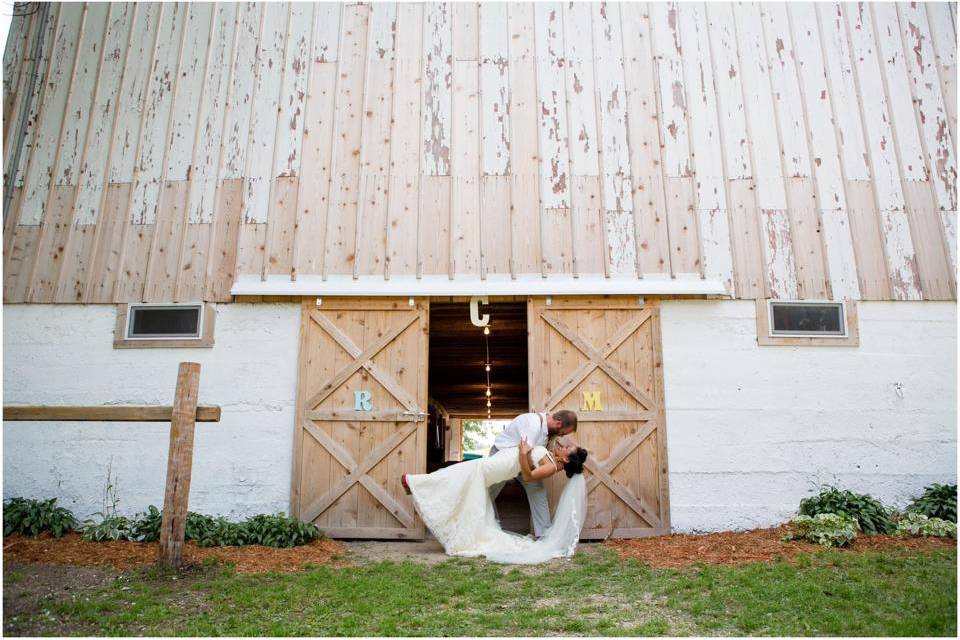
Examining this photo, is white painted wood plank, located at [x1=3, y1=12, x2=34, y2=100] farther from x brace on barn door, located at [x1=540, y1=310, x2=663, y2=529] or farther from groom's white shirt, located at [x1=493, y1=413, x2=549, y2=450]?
groom's white shirt, located at [x1=493, y1=413, x2=549, y2=450]

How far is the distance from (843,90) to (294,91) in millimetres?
6717

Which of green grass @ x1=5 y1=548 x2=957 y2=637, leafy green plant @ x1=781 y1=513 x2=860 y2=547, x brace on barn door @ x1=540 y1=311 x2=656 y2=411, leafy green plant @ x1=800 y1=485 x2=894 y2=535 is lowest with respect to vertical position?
green grass @ x1=5 y1=548 x2=957 y2=637

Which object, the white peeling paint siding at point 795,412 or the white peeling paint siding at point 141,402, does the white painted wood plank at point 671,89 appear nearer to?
the white peeling paint siding at point 795,412

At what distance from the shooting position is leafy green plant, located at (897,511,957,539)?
6870 mm

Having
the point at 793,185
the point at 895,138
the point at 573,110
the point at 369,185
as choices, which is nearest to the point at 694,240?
the point at 793,185

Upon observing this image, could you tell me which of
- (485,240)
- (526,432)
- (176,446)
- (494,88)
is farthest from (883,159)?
(176,446)

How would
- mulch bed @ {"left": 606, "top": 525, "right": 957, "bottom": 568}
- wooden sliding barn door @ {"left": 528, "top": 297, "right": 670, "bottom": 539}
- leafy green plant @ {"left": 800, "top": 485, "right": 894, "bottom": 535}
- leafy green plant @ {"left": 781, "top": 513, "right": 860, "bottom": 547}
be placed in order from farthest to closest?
wooden sliding barn door @ {"left": 528, "top": 297, "right": 670, "bottom": 539} → leafy green plant @ {"left": 800, "top": 485, "right": 894, "bottom": 535} → leafy green plant @ {"left": 781, "top": 513, "right": 860, "bottom": 547} → mulch bed @ {"left": 606, "top": 525, "right": 957, "bottom": 568}

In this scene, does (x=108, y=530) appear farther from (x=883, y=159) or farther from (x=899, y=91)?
(x=899, y=91)

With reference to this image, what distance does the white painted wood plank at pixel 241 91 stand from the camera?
871cm

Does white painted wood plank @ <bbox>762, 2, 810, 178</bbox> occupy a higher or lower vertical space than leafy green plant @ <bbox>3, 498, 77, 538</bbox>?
higher

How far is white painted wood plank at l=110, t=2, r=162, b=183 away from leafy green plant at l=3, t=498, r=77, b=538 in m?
3.80

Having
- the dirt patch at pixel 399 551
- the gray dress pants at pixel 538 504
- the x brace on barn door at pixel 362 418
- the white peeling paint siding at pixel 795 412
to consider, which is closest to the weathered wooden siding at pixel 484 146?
the white peeling paint siding at pixel 795 412

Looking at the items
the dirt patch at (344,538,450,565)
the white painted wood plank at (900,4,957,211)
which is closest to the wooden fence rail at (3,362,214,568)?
the dirt patch at (344,538,450,565)

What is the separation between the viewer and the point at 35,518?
7375mm
